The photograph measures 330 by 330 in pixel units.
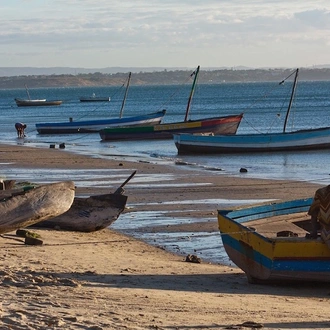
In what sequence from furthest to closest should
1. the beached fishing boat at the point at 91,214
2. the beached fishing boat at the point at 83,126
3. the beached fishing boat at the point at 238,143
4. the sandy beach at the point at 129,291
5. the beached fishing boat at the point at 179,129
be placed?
the beached fishing boat at the point at 83,126
the beached fishing boat at the point at 179,129
the beached fishing boat at the point at 238,143
the beached fishing boat at the point at 91,214
the sandy beach at the point at 129,291

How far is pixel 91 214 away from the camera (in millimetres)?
14320

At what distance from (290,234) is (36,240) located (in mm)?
3640

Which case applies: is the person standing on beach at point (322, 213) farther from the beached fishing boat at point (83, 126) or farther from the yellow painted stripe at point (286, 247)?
the beached fishing boat at point (83, 126)

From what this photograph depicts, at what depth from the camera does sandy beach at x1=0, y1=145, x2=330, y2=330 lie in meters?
7.80

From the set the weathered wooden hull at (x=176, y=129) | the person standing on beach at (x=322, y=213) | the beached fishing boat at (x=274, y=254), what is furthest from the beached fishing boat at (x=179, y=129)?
the person standing on beach at (x=322, y=213)

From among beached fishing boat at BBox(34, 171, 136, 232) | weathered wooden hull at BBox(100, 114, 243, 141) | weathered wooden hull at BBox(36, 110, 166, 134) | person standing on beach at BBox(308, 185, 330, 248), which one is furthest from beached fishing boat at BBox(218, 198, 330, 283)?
weathered wooden hull at BBox(36, 110, 166, 134)

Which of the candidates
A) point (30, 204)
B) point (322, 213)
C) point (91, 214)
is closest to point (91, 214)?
point (91, 214)

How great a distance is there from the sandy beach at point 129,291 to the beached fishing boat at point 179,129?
2722 cm

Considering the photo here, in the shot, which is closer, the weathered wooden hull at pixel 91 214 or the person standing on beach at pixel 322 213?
the person standing on beach at pixel 322 213

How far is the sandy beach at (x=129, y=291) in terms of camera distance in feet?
25.6

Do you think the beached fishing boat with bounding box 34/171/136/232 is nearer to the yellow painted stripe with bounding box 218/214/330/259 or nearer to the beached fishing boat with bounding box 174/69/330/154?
→ the yellow painted stripe with bounding box 218/214/330/259

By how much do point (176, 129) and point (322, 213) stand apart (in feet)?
110

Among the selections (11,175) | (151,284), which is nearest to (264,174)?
(11,175)

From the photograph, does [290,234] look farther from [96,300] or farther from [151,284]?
[96,300]
